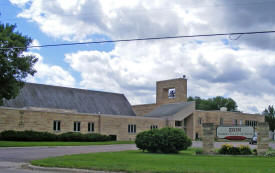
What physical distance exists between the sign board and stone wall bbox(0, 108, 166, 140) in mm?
24168

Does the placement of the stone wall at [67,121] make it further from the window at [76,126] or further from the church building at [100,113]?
the window at [76,126]

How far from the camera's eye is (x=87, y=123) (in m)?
46.2

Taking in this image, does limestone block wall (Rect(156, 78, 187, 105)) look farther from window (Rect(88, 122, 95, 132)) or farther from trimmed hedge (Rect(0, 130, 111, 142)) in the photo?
trimmed hedge (Rect(0, 130, 111, 142))

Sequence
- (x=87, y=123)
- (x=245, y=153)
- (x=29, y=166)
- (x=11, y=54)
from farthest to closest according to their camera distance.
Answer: (x=87, y=123) < (x=11, y=54) < (x=245, y=153) < (x=29, y=166)

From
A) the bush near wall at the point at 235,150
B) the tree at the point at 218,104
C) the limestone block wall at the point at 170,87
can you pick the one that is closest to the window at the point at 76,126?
the limestone block wall at the point at 170,87

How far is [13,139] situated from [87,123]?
11516mm

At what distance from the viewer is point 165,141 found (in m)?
22.7

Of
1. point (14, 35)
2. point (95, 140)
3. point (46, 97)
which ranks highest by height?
point (14, 35)

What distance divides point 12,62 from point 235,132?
55.4 ft

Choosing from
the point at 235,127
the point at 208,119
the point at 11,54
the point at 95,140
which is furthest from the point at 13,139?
the point at 208,119

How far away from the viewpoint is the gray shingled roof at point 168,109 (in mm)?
54944

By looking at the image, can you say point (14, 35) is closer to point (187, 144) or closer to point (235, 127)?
point (187, 144)

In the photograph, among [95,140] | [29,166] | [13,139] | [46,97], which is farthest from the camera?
[46,97]

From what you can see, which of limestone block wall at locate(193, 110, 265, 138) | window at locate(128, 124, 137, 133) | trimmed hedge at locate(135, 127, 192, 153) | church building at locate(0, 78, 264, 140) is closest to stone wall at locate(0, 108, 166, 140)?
church building at locate(0, 78, 264, 140)
